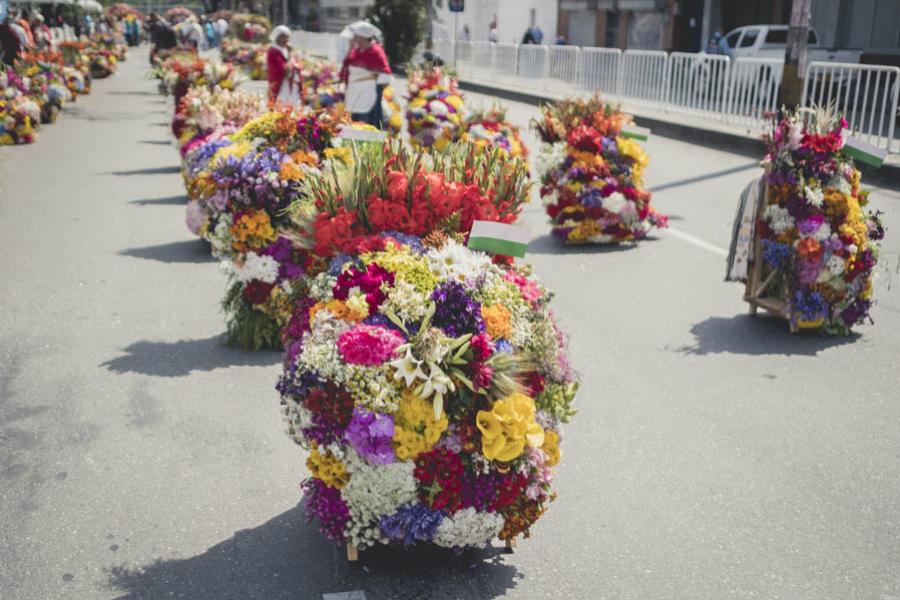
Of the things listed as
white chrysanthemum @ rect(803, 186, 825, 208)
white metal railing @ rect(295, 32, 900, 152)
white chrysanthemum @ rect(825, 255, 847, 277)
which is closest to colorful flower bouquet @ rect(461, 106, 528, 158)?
white metal railing @ rect(295, 32, 900, 152)

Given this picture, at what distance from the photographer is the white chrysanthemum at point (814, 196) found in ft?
22.5

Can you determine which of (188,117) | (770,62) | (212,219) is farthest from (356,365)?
(770,62)

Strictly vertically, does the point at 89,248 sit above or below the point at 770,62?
below

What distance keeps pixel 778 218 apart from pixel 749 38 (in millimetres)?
20337

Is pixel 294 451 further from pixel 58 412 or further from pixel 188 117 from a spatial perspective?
Answer: pixel 188 117

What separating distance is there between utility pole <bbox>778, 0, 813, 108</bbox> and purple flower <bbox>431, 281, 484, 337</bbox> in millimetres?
12846

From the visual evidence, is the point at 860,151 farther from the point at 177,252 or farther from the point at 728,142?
the point at 728,142

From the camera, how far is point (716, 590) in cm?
391

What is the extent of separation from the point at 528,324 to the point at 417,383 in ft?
1.87

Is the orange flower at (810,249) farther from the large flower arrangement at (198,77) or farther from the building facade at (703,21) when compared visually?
the building facade at (703,21)

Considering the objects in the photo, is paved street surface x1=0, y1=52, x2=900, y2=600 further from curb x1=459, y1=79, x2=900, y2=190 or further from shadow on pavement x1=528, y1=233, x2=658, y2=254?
curb x1=459, y1=79, x2=900, y2=190

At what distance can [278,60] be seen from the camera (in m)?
12.0

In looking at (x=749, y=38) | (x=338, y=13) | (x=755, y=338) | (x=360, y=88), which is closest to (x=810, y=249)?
(x=755, y=338)

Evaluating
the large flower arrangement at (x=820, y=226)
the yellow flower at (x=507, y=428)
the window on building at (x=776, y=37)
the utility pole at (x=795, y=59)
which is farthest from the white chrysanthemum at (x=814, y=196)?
the window on building at (x=776, y=37)
